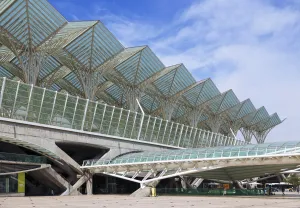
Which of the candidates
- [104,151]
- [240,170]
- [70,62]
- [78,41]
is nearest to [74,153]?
[104,151]

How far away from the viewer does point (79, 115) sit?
55.9 metres

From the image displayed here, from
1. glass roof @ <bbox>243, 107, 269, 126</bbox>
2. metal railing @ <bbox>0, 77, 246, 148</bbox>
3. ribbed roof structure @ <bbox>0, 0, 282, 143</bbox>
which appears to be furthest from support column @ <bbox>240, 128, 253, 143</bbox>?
metal railing @ <bbox>0, 77, 246, 148</bbox>

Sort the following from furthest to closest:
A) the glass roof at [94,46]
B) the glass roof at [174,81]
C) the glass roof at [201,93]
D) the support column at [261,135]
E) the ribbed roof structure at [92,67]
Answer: the support column at [261,135] < the glass roof at [201,93] < the glass roof at [174,81] < the glass roof at [94,46] < the ribbed roof structure at [92,67]

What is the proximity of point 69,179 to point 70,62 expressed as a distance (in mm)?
17448

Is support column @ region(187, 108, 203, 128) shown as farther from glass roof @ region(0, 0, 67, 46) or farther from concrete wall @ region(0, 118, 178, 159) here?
glass roof @ region(0, 0, 67, 46)

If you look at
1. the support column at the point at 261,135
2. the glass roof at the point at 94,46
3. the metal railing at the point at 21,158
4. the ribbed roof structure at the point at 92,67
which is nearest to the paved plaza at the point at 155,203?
the metal railing at the point at 21,158

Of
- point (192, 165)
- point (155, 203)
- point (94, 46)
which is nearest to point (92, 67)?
point (94, 46)

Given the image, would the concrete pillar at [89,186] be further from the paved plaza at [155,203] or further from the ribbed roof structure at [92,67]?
the paved plaza at [155,203]

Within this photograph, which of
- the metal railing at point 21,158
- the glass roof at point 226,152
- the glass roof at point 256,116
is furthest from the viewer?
the glass roof at point 256,116

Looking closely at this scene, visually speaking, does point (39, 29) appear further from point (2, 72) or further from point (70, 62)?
point (2, 72)

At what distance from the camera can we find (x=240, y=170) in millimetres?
51188

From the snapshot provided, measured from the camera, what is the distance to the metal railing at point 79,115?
159 ft

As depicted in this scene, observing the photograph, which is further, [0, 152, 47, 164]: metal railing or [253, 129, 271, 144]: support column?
[253, 129, 271, 144]: support column

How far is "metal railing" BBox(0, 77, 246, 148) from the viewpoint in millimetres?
48438
